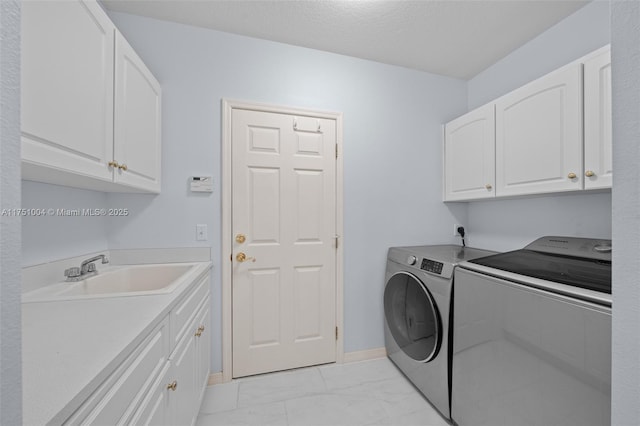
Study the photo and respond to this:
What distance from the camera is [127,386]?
715mm

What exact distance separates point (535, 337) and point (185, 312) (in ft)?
5.13

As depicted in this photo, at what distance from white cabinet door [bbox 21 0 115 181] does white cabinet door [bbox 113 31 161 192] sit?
0.22 feet

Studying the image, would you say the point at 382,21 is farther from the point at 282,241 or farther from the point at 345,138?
the point at 282,241

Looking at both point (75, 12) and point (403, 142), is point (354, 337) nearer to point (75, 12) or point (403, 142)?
point (403, 142)

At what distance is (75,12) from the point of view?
3.23ft

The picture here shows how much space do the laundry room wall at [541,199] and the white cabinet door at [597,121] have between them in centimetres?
38

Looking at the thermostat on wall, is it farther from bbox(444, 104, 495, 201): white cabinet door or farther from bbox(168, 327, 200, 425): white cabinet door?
bbox(444, 104, 495, 201): white cabinet door

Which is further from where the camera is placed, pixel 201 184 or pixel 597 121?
pixel 201 184

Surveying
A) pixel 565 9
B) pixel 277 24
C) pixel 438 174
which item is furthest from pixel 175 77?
pixel 565 9

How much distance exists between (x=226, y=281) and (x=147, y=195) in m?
0.82

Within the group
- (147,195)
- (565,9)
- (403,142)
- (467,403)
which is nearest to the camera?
(467,403)

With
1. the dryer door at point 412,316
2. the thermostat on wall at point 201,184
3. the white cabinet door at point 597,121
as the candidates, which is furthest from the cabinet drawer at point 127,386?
the white cabinet door at point 597,121

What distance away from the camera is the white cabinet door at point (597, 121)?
1.27 meters

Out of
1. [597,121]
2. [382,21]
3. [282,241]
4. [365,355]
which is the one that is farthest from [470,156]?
[365,355]
